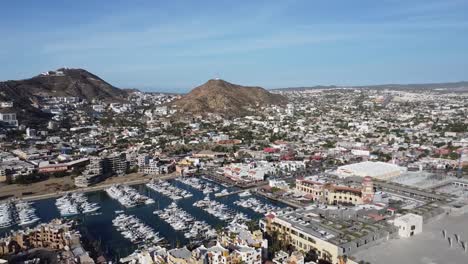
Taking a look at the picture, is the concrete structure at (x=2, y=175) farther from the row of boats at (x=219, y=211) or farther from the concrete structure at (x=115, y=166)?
the row of boats at (x=219, y=211)

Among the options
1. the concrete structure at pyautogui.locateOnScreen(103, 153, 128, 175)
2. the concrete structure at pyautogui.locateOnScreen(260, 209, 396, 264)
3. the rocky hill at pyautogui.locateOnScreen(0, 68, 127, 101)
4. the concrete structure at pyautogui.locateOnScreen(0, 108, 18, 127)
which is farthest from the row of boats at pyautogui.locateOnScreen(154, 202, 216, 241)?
the rocky hill at pyautogui.locateOnScreen(0, 68, 127, 101)

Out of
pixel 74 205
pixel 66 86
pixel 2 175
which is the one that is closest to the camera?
pixel 74 205

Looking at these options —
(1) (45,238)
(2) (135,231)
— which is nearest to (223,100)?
(2) (135,231)

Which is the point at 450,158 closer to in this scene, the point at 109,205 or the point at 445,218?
the point at 445,218

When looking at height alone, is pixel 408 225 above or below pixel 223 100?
below

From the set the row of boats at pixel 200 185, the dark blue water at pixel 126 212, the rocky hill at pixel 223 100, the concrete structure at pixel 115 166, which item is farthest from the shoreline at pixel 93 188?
the rocky hill at pixel 223 100

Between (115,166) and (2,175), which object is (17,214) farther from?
(115,166)

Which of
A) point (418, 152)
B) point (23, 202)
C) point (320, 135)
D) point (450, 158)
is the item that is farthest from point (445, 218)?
point (320, 135)
